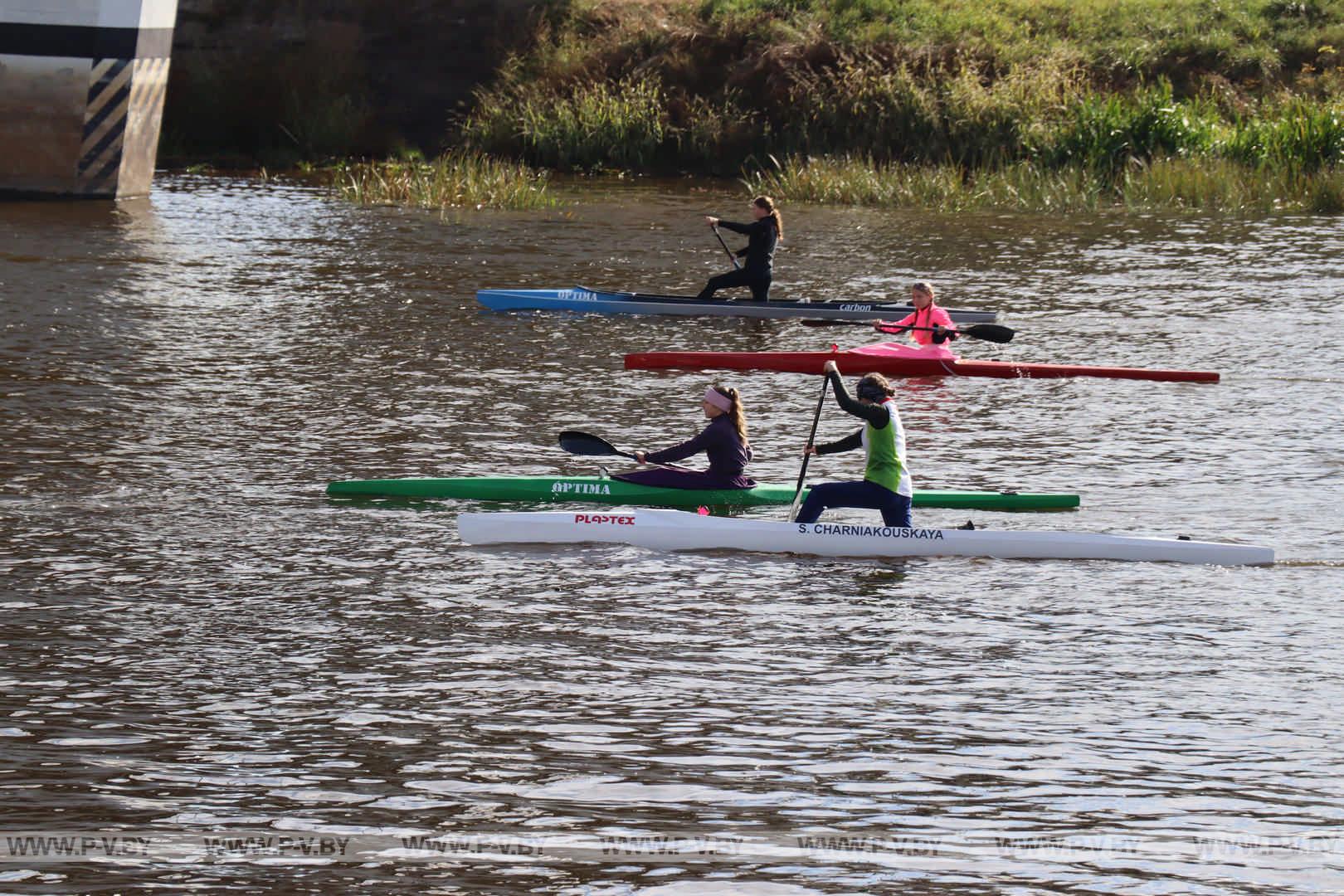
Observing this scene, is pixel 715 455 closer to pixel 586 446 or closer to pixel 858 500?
pixel 586 446

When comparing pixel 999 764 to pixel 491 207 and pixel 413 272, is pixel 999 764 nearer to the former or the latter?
pixel 413 272

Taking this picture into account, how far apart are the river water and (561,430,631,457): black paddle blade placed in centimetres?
109

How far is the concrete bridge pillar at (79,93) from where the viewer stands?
3306 cm

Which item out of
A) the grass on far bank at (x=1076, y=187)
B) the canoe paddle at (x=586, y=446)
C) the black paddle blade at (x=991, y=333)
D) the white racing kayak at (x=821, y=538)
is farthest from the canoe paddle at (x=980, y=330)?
the grass on far bank at (x=1076, y=187)

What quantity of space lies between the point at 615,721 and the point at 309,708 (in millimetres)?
1676

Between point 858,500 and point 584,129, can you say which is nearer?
point 858,500

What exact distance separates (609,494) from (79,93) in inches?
923

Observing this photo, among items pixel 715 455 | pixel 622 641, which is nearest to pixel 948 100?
pixel 715 455

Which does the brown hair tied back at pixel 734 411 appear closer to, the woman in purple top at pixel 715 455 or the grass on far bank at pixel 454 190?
the woman in purple top at pixel 715 455

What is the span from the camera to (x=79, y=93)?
33531mm

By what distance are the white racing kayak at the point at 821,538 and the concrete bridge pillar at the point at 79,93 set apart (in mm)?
23801

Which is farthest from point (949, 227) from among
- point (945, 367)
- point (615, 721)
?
point (615, 721)

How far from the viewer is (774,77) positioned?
42.9m

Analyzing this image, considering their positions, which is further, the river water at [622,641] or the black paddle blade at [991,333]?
the black paddle blade at [991,333]
